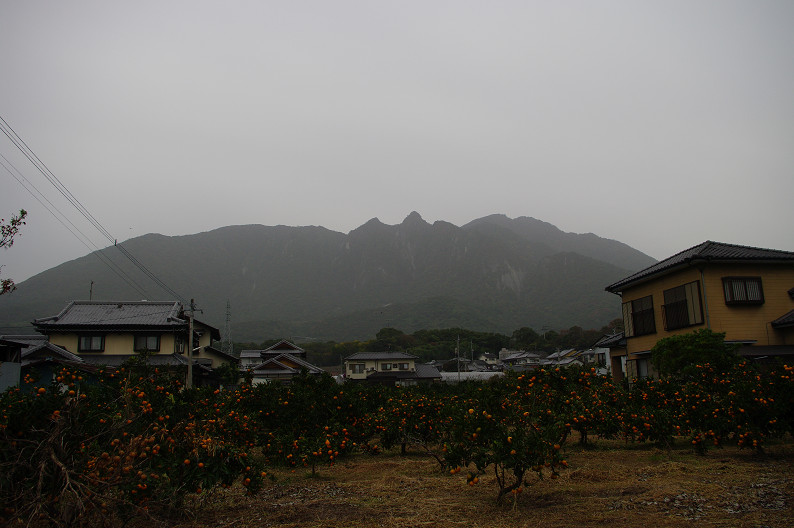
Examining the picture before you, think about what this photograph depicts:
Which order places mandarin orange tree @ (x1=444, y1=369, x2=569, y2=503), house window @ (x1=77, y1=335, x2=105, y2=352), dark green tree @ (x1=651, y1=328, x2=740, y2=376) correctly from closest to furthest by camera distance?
mandarin orange tree @ (x1=444, y1=369, x2=569, y2=503) < dark green tree @ (x1=651, y1=328, x2=740, y2=376) < house window @ (x1=77, y1=335, x2=105, y2=352)

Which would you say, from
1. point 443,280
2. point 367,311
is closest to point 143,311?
point 367,311

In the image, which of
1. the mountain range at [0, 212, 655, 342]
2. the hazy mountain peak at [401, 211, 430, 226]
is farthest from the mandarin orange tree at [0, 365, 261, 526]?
the hazy mountain peak at [401, 211, 430, 226]

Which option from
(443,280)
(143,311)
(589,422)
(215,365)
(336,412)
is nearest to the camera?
(589,422)

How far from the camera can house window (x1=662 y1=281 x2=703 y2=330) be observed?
17734 mm

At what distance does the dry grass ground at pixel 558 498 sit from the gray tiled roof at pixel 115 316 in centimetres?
2528

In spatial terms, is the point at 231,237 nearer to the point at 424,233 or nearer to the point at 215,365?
the point at 424,233

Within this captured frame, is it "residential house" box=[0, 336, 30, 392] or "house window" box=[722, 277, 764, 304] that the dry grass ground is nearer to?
"house window" box=[722, 277, 764, 304]

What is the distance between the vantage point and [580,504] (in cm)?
661

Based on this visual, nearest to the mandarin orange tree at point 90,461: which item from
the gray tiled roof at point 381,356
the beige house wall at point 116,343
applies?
the beige house wall at point 116,343

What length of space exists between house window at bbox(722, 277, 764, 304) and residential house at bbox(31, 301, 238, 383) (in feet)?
87.9

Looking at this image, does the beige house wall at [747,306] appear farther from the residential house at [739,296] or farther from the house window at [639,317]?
the house window at [639,317]

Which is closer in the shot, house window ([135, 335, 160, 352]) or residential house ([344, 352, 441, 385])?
house window ([135, 335, 160, 352])

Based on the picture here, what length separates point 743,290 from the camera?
692 inches

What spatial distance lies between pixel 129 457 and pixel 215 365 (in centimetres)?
3794
